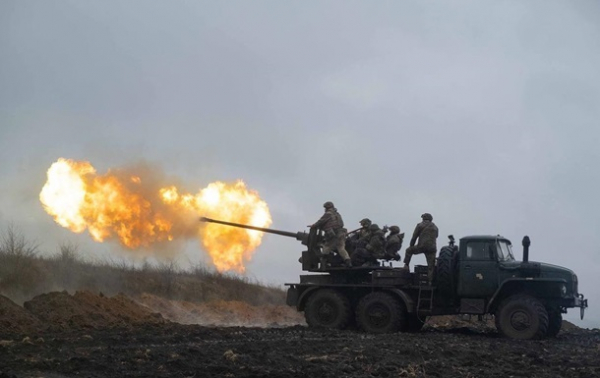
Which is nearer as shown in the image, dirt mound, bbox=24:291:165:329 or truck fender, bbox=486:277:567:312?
dirt mound, bbox=24:291:165:329

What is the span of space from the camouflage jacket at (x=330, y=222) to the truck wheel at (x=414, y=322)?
11.4ft

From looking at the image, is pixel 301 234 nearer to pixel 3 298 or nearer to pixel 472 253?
pixel 472 253

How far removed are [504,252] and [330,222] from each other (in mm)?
5328

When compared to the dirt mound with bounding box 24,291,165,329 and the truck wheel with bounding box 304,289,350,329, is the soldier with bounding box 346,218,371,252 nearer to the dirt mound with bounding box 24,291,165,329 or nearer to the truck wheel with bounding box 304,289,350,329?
the truck wheel with bounding box 304,289,350,329

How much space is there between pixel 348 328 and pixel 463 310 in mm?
3669

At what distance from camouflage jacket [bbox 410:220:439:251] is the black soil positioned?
3.49m

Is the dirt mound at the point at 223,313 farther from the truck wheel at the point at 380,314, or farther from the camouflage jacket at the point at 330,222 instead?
the truck wheel at the point at 380,314

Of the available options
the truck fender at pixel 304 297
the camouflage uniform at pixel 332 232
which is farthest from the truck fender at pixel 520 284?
the truck fender at pixel 304 297

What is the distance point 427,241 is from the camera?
23281 mm

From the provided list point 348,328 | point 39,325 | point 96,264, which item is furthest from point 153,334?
point 96,264

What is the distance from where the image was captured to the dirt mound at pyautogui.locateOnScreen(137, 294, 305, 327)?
30.1 metres

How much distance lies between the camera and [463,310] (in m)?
22.8

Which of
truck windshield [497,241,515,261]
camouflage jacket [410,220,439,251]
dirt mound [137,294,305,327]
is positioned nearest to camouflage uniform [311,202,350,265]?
camouflage jacket [410,220,439,251]

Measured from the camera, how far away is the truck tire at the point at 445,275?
75.4 ft
